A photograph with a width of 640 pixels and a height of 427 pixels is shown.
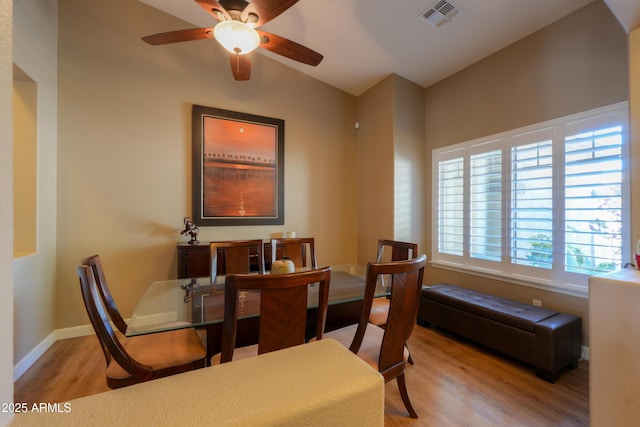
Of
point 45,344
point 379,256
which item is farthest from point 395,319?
point 45,344

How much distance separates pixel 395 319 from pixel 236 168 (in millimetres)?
2764

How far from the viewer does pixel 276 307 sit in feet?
4.09

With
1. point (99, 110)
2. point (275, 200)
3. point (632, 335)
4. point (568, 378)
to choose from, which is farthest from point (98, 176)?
point (568, 378)

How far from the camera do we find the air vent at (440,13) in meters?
2.51

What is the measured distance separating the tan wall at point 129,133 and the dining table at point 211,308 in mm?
1320

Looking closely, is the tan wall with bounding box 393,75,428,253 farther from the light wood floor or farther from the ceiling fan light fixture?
the ceiling fan light fixture

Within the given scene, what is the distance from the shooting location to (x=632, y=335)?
1.34 m

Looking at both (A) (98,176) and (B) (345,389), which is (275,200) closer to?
(A) (98,176)

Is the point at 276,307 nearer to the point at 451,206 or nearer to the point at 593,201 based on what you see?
the point at 593,201

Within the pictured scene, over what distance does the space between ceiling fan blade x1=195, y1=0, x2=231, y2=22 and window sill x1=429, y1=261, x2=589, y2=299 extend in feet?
11.5

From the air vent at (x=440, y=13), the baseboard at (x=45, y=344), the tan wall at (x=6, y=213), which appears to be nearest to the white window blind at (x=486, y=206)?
the air vent at (x=440, y=13)

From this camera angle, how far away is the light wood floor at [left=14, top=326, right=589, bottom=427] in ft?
5.78

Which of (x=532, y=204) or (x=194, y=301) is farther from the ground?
(x=532, y=204)

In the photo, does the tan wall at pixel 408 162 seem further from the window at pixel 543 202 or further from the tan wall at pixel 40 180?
the tan wall at pixel 40 180
